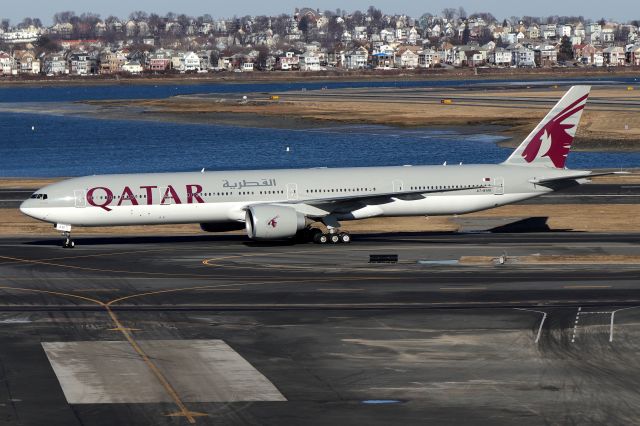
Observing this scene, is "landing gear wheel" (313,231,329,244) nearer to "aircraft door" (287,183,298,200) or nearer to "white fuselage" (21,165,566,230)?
"white fuselage" (21,165,566,230)

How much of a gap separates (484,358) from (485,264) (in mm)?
20377

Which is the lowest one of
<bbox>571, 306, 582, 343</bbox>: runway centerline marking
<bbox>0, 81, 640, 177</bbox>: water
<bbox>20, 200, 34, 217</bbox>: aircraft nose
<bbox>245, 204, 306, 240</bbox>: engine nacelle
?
<bbox>0, 81, 640, 177</bbox>: water

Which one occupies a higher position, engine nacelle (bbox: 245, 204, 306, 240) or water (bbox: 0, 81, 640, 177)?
engine nacelle (bbox: 245, 204, 306, 240)

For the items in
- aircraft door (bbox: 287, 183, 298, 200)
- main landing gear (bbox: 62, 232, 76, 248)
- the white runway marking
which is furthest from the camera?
aircraft door (bbox: 287, 183, 298, 200)

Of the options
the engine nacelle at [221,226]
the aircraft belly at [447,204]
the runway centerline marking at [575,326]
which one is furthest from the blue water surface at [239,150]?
the runway centerline marking at [575,326]

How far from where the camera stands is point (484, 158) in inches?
5037

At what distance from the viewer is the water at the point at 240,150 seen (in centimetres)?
13112

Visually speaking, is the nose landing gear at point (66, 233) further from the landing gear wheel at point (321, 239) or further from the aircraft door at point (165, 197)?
the landing gear wheel at point (321, 239)

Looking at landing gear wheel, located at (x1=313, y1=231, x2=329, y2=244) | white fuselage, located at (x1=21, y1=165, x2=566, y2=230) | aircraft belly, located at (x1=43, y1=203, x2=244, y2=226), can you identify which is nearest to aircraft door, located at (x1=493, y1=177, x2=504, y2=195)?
white fuselage, located at (x1=21, y1=165, x2=566, y2=230)

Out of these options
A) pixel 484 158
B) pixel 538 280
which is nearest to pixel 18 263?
pixel 538 280

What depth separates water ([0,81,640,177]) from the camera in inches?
5162

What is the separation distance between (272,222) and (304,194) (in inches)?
153

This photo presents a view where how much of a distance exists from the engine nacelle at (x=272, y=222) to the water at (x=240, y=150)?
58.1 meters

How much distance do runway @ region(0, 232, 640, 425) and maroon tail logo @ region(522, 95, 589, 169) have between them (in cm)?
676
